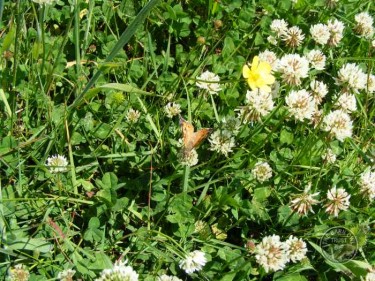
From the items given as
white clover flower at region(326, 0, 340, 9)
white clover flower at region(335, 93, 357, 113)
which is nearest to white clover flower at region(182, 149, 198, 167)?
white clover flower at region(335, 93, 357, 113)

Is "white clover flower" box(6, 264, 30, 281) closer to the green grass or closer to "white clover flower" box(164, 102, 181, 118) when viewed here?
the green grass

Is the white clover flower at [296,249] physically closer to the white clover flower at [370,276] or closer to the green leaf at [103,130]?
the white clover flower at [370,276]

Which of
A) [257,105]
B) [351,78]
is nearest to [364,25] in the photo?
[351,78]

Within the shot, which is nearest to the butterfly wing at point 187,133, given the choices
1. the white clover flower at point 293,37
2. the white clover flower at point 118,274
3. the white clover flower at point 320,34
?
the white clover flower at point 118,274

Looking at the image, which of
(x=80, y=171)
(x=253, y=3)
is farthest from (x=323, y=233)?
(x=253, y=3)

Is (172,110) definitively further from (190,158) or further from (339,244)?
(339,244)
